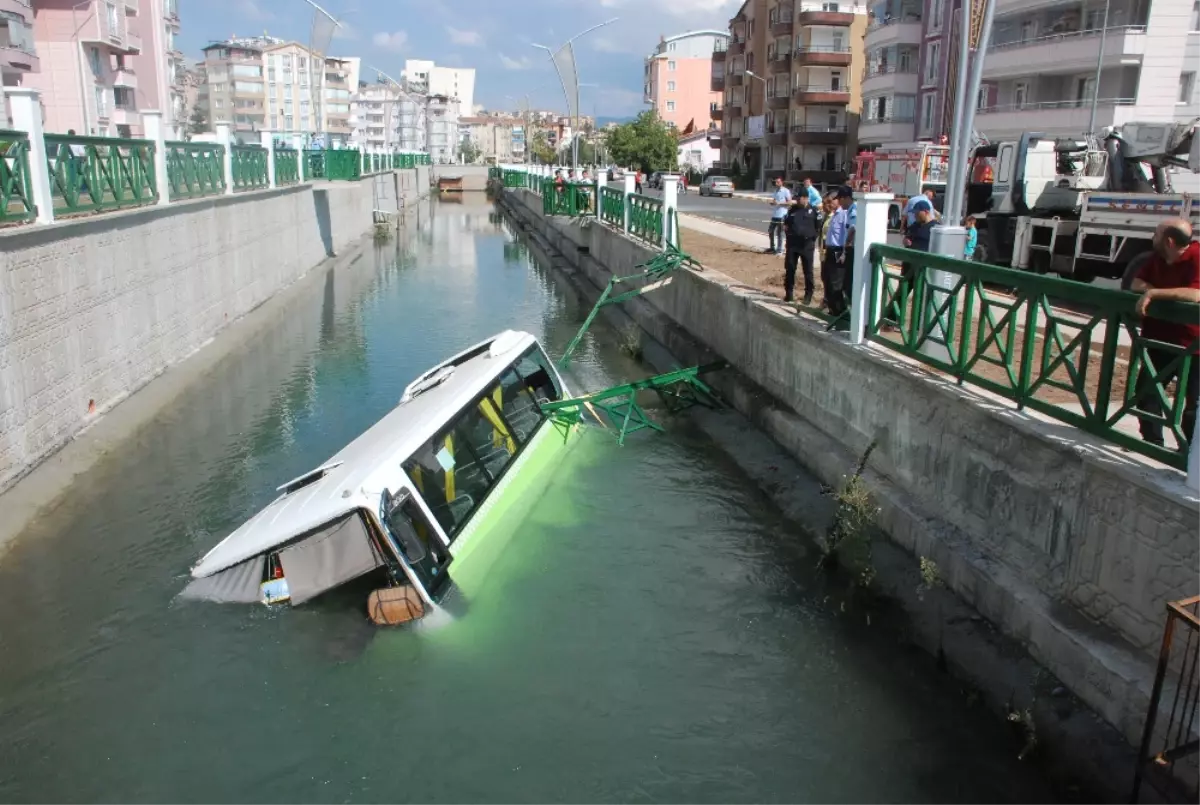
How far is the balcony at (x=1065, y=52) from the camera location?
1339 inches

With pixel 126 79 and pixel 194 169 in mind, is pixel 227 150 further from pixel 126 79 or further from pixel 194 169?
pixel 126 79

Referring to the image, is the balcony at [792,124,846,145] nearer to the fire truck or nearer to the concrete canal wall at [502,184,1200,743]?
the fire truck

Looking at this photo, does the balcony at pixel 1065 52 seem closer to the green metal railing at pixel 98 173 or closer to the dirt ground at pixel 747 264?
the dirt ground at pixel 747 264

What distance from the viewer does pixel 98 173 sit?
12062 millimetres

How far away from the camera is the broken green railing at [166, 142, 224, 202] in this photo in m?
15.6

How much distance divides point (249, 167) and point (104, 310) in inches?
428

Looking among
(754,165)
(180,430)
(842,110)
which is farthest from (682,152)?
(180,430)

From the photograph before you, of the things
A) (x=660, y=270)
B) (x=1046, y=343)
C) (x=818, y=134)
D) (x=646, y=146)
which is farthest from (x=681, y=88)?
(x=1046, y=343)

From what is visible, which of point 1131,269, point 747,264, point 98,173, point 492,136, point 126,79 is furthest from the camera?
point 492,136

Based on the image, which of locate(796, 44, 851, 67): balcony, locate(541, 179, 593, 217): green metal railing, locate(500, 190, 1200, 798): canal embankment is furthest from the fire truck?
locate(796, 44, 851, 67): balcony

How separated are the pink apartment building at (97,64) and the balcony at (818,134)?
3921cm

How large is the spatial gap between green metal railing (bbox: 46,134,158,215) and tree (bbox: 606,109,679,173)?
221 feet

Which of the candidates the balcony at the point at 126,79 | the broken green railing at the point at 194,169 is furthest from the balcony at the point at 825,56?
the broken green railing at the point at 194,169

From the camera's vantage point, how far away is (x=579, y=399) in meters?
11.4
